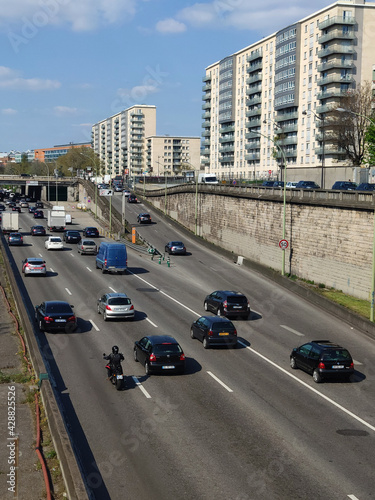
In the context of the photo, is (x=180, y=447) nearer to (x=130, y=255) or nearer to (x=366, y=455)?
(x=366, y=455)

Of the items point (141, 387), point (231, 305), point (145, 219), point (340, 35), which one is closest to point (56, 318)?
point (141, 387)

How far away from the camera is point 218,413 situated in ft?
66.2

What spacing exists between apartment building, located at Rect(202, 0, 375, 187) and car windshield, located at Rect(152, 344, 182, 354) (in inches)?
2176

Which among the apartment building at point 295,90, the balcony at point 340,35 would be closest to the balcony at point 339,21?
the apartment building at point 295,90

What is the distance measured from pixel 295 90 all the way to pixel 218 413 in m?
95.1

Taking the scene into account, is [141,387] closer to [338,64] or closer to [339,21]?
[338,64]

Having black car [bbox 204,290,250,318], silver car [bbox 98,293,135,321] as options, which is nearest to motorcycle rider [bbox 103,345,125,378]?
silver car [bbox 98,293,135,321]

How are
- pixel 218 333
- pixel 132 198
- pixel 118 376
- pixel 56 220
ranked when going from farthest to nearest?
pixel 132 198 → pixel 56 220 → pixel 218 333 → pixel 118 376

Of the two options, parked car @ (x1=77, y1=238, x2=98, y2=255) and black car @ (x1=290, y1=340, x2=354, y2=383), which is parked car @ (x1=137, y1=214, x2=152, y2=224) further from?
black car @ (x1=290, y1=340, x2=354, y2=383)

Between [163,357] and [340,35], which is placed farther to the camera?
[340,35]

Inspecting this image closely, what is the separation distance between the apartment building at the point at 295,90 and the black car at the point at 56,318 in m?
50.3

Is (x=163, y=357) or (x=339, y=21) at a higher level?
(x=339, y=21)

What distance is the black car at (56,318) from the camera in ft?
102

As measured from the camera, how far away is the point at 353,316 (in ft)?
119
